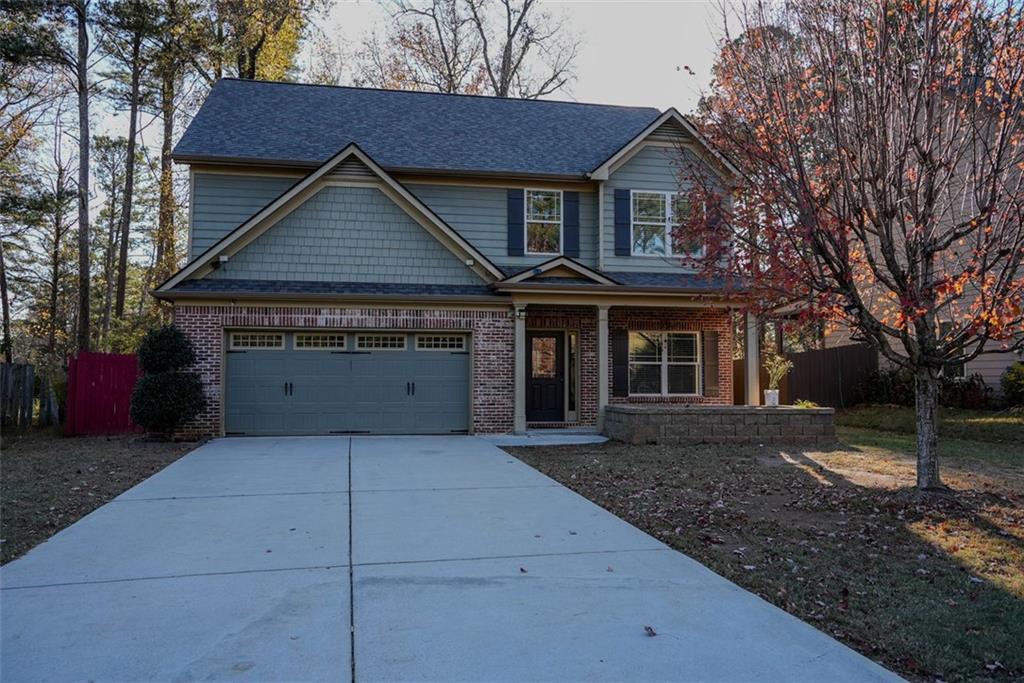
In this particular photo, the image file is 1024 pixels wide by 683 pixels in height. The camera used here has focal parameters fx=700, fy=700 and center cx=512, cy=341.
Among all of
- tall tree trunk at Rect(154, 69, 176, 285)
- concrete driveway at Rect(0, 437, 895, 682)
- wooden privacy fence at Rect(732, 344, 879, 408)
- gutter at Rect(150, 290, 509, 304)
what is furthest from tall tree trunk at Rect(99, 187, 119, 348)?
wooden privacy fence at Rect(732, 344, 879, 408)

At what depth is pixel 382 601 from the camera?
4348 mm

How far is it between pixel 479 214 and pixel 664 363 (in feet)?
17.3

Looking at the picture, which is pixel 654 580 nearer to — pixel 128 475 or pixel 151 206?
pixel 128 475

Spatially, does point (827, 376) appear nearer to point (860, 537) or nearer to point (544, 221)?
point (544, 221)

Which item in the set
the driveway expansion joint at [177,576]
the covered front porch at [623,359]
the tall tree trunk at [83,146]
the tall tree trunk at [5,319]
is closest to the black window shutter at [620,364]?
the covered front porch at [623,359]

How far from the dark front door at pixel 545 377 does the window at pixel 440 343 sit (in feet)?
6.19

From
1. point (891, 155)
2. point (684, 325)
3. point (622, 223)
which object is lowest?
point (684, 325)

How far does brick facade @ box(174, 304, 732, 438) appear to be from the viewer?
12922 millimetres

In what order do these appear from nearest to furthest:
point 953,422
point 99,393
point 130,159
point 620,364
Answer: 1. point 953,422
2. point 99,393
3. point 620,364
4. point 130,159

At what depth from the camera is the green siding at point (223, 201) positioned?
14422mm

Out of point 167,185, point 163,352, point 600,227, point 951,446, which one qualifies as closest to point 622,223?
point 600,227

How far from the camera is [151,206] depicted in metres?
27.1

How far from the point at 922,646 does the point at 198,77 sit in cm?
2765

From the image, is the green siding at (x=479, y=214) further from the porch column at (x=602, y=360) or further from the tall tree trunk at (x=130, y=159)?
the tall tree trunk at (x=130, y=159)
